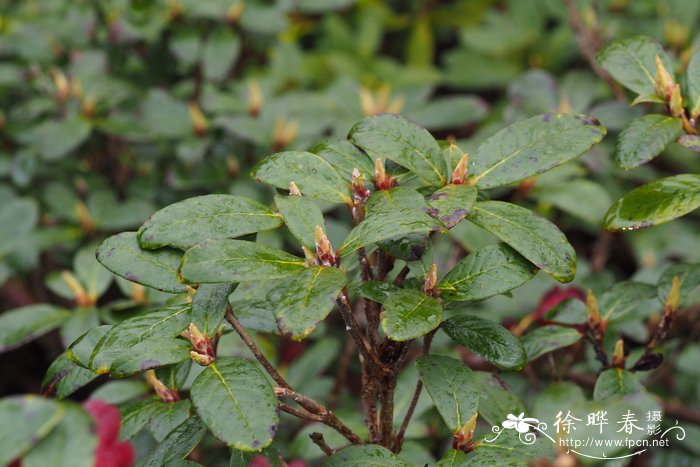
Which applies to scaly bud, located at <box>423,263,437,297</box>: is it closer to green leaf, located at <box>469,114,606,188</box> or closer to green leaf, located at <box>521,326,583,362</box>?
green leaf, located at <box>469,114,606,188</box>

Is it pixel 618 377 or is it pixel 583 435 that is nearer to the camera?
pixel 583 435

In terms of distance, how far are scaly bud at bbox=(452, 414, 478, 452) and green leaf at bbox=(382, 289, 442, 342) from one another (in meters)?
0.16

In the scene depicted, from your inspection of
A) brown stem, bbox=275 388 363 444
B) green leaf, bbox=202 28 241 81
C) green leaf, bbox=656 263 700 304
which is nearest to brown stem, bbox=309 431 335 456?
brown stem, bbox=275 388 363 444

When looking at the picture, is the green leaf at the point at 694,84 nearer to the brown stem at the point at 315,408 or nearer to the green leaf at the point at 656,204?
the green leaf at the point at 656,204

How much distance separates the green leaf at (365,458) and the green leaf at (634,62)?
0.60 m

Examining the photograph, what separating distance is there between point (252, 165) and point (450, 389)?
3.46 feet

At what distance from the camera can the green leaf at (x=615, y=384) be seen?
1.09 m

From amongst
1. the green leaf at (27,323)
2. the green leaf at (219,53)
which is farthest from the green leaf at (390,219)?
the green leaf at (219,53)

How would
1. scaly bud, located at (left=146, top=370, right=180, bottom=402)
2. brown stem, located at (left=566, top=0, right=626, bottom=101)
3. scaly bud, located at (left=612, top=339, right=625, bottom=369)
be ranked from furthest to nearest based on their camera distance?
brown stem, located at (left=566, top=0, right=626, bottom=101) < scaly bud, located at (left=612, top=339, right=625, bottom=369) < scaly bud, located at (left=146, top=370, right=180, bottom=402)

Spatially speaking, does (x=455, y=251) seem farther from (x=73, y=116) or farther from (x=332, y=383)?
(x=73, y=116)

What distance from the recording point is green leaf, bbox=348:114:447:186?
0.95 metres

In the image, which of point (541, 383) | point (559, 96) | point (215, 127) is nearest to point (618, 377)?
point (541, 383)

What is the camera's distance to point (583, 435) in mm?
953

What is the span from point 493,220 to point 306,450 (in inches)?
24.7
